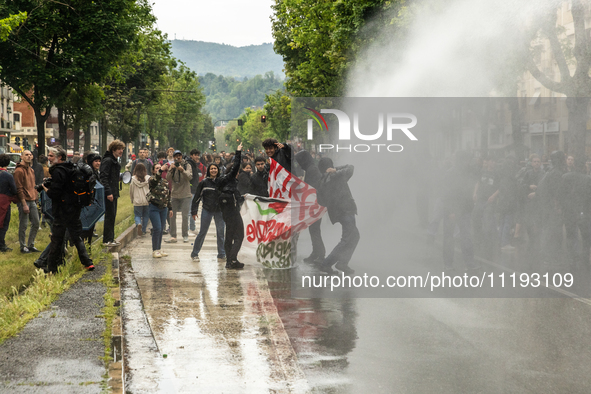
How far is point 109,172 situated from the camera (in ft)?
35.3

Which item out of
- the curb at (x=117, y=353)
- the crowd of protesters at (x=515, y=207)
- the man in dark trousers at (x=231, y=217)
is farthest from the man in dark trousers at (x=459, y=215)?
the curb at (x=117, y=353)

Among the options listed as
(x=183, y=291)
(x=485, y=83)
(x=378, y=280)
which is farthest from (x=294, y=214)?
(x=485, y=83)

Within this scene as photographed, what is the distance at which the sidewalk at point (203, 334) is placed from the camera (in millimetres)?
4879

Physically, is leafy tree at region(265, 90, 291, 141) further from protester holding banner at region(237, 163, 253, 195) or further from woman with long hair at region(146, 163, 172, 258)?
woman with long hair at region(146, 163, 172, 258)

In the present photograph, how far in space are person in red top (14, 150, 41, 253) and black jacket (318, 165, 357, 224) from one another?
4892mm

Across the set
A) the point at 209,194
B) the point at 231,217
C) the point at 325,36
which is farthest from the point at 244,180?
the point at 325,36

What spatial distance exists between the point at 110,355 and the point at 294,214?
189 inches

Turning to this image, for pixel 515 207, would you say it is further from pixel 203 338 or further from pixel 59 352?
pixel 59 352

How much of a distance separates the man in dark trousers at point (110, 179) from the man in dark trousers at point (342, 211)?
346 cm

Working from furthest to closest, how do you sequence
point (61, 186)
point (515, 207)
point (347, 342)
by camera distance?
point (515, 207), point (61, 186), point (347, 342)

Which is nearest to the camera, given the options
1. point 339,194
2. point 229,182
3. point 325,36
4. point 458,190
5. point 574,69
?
point 339,194

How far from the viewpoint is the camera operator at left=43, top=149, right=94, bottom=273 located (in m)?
8.41

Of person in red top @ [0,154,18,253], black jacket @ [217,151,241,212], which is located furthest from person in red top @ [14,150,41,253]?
black jacket @ [217,151,241,212]

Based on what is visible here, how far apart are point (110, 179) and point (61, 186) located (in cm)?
243
